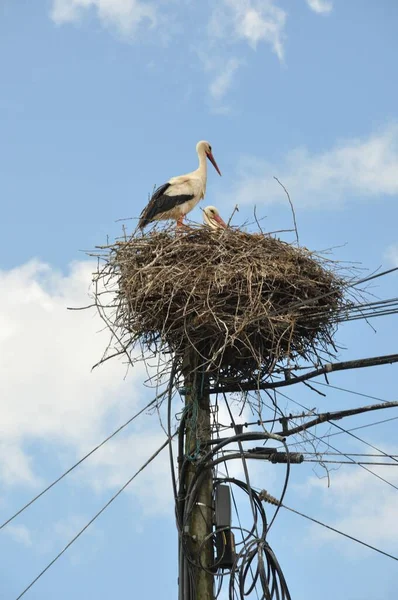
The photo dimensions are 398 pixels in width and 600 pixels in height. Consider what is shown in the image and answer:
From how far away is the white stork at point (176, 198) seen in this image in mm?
8531

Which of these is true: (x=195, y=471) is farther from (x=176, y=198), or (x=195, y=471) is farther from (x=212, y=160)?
(x=212, y=160)

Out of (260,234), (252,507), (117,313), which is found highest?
(260,234)

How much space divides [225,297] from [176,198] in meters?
2.81

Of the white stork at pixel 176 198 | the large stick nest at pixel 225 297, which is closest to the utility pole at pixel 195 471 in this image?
the large stick nest at pixel 225 297

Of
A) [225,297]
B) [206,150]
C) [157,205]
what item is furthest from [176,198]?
[225,297]

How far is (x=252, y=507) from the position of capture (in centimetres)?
541

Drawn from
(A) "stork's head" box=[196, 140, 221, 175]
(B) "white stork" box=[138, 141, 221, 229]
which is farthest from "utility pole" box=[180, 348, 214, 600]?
(A) "stork's head" box=[196, 140, 221, 175]

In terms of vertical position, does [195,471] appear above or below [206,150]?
below

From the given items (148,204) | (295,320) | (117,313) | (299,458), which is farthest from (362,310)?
(148,204)

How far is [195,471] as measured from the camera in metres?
5.79

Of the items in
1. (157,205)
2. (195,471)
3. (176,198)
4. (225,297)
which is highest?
(176,198)

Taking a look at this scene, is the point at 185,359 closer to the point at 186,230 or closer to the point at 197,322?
the point at 197,322

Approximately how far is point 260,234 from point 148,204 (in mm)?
2091

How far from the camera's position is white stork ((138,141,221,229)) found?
853 cm
